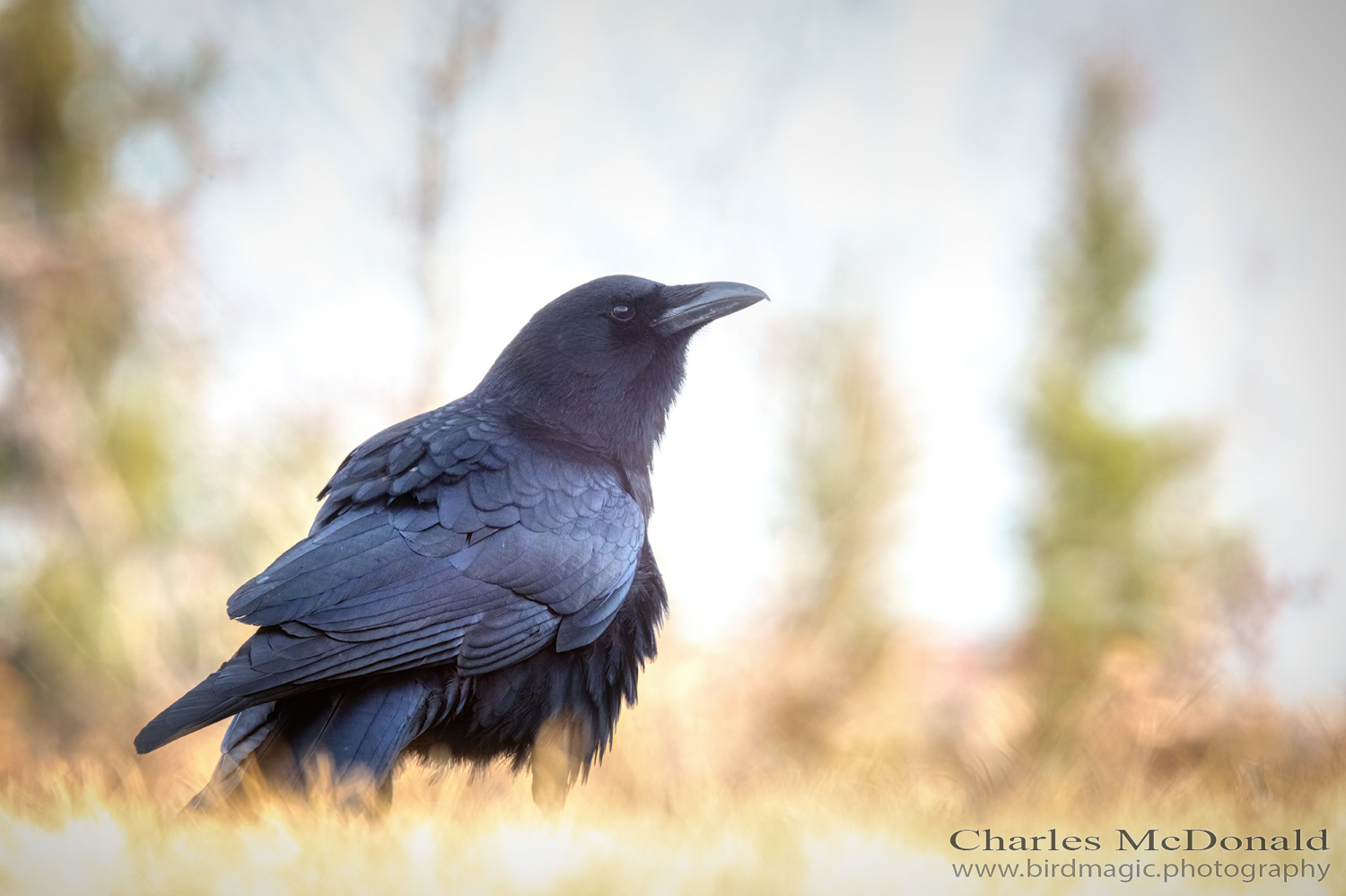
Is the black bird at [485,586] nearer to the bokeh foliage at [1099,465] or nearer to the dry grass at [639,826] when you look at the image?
the dry grass at [639,826]

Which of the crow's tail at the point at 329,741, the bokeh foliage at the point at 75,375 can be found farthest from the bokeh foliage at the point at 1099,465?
the bokeh foliage at the point at 75,375

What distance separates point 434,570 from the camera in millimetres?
2246

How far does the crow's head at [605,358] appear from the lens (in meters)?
2.84

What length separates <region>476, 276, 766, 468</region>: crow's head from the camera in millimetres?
2836

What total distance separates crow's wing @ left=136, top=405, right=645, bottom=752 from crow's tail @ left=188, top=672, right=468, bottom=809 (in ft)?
0.32

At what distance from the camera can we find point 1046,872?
1.88 m

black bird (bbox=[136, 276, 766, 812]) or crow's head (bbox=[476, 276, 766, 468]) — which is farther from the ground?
crow's head (bbox=[476, 276, 766, 468])

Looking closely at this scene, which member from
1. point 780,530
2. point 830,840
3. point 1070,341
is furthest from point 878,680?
point 830,840

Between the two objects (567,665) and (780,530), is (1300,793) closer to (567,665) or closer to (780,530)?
(567,665)

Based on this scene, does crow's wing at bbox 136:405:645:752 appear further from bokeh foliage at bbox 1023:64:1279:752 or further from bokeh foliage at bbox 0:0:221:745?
bokeh foliage at bbox 0:0:221:745

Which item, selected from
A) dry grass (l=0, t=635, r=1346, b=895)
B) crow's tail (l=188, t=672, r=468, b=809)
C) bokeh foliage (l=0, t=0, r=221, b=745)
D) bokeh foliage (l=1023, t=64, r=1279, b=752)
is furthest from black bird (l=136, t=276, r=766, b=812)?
bokeh foliage (l=0, t=0, r=221, b=745)

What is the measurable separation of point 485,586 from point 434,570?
5.0 inches

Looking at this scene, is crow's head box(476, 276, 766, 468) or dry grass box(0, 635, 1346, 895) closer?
dry grass box(0, 635, 1346, 895)

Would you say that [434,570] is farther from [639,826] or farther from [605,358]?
[605,358]
